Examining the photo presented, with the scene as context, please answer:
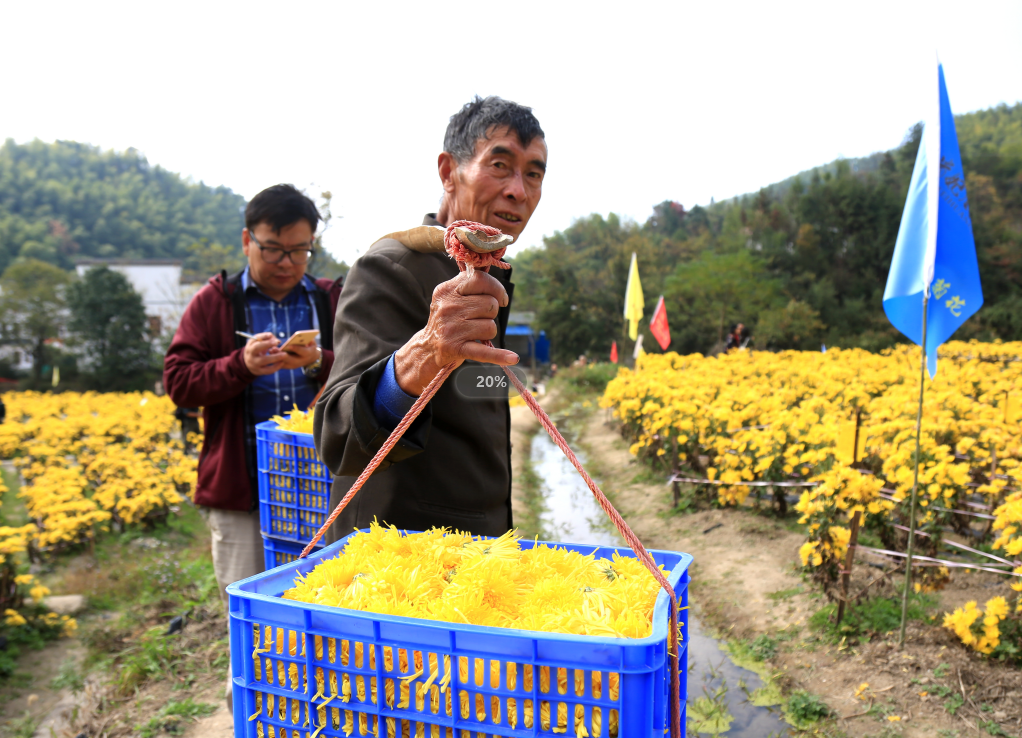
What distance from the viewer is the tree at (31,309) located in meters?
26.2

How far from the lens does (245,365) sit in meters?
2.37

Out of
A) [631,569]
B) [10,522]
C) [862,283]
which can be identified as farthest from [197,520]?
[862,283]

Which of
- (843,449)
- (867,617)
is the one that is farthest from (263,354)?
(867,617)

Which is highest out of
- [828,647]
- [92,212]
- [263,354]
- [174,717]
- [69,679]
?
[92,212]

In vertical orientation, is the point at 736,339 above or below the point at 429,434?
below

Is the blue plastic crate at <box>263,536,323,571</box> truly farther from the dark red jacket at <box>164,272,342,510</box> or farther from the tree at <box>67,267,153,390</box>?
the tree at <box>67,267,153,390</box>

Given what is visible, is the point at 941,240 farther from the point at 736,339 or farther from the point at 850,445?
the point at 736,339

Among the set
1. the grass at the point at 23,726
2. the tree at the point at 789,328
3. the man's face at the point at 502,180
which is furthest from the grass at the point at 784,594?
the tree at the point at 789,328

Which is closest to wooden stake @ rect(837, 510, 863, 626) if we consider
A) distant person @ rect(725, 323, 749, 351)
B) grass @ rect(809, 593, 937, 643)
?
grass @ rect(809, 593, 937, 643)

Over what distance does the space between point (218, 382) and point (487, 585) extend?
1823mm

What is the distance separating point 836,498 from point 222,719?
3.34 metres

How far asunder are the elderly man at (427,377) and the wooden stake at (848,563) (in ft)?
8.20

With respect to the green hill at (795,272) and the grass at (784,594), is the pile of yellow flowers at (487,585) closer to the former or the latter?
the grass at (784,594)

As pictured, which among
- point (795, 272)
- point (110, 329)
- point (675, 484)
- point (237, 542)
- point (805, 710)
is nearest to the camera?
point (237, 542)
